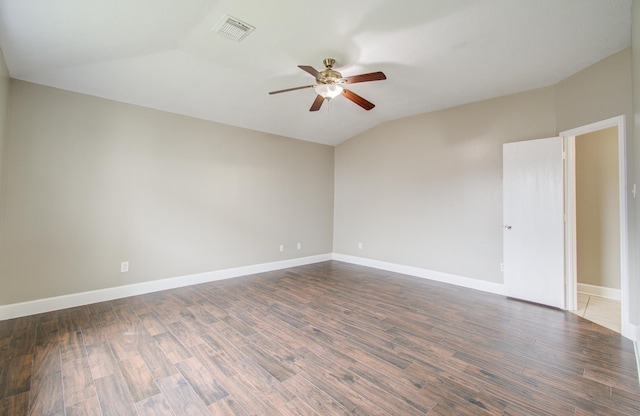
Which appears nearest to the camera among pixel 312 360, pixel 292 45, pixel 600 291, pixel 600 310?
pixel 312 360

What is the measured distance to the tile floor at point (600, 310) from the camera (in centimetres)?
290

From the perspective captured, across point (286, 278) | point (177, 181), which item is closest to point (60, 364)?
point (177, 181)

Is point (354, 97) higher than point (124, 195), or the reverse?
point (354, 97)

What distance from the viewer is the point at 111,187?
11.3 ft

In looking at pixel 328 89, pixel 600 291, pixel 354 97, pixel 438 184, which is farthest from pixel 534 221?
pixel 328 89

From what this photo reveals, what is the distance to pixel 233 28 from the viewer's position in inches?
96.3

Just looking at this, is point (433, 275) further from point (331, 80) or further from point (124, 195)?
point (124, 195)

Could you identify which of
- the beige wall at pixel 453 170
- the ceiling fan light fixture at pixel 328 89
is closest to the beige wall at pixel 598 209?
the beige wall at pixel 453 170

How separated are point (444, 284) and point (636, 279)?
2150 mm

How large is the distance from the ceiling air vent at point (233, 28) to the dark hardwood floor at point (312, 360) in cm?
285

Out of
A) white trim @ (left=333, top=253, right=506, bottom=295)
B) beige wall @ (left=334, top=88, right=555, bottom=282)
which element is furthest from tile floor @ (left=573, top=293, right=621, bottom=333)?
beige wall @ (left=334, top=88, right=555, bottom=282)

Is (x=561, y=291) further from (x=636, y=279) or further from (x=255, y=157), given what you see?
(x=255, y=157)

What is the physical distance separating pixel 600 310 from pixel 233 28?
516 cm

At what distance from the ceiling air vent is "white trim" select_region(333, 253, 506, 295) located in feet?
14.0
